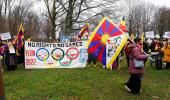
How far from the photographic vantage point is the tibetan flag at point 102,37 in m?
13.1

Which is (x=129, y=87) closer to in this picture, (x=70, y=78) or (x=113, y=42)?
(x=70, y=78)

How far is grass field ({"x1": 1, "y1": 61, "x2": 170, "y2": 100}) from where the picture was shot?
30.7 feet

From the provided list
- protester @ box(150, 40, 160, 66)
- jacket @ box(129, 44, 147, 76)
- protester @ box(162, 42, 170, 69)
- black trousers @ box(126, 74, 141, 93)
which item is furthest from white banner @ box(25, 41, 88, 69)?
jacket @ box(129, 44, 147, 76)

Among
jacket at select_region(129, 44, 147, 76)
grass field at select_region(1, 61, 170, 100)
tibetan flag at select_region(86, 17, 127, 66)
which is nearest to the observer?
jacket at select_region(129, 44, 147, 76)

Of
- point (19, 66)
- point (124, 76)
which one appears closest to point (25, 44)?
point (19, 66)

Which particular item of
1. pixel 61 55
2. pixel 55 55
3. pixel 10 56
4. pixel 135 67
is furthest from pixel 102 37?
pixel 10 56

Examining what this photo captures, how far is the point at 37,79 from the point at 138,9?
238 feet

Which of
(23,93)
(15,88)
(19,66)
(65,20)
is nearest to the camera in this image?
(23,93)

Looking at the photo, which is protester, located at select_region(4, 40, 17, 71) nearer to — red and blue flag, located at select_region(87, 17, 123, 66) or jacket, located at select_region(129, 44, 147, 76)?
red and blue flag, located at select_region(87, 17, 123, 66)

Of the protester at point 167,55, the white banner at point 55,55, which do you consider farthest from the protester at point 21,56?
the protester at point 167,55

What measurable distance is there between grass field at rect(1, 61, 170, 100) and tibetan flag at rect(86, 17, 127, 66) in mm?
846

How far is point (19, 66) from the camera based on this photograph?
17.8 m

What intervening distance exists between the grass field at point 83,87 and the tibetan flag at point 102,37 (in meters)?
0.85

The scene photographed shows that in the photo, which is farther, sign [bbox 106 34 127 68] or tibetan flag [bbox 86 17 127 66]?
sign [bbox 106 34 127 68]
